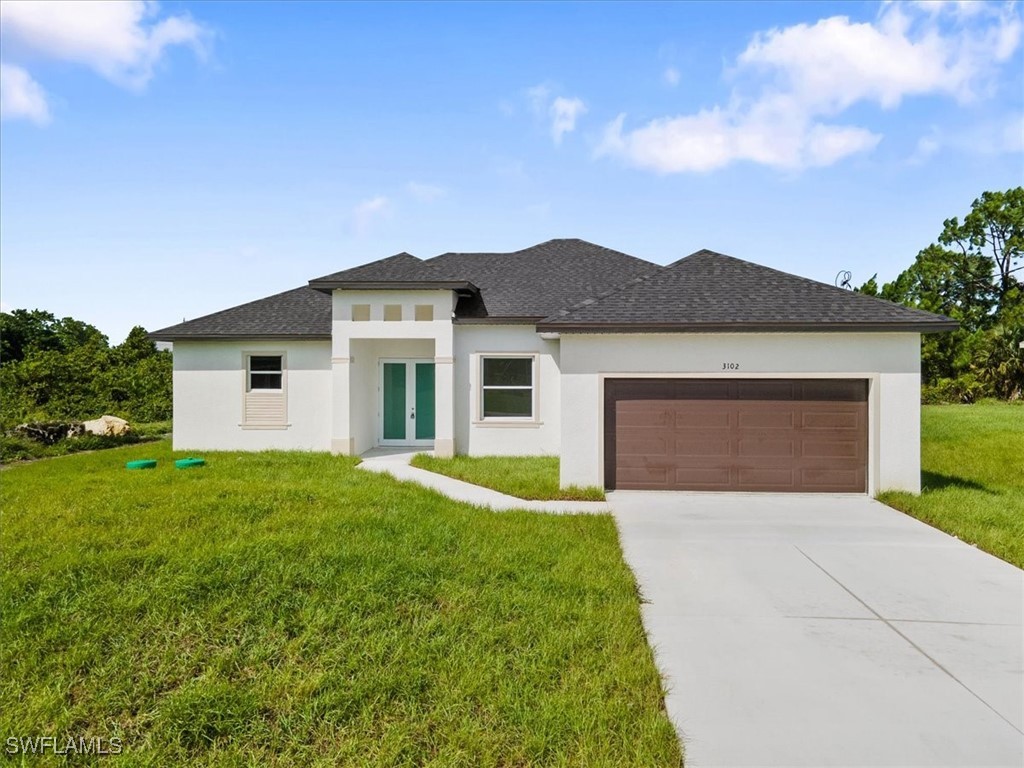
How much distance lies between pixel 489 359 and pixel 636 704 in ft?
36.0

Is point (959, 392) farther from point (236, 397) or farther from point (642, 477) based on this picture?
point (236, 397)

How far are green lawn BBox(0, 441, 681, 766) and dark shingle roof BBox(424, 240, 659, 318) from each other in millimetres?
8458

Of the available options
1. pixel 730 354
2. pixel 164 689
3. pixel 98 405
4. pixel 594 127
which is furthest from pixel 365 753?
pixel 98 405

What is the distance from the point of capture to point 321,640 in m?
4.07

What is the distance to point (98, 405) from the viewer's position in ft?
72.0

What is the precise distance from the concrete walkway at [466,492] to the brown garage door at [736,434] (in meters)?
1.59

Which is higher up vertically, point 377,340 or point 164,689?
point 377,340

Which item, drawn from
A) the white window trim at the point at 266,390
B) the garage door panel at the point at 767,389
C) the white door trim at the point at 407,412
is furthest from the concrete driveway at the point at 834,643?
the white window trim at the point at 266,390

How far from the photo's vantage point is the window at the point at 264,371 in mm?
14281

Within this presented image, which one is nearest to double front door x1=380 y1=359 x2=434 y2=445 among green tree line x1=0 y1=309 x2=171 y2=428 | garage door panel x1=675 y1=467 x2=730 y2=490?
garage door panel x1=675 y1=467 x2=730 y2=490

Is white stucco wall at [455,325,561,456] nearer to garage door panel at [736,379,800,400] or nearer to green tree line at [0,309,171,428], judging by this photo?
garage door panel at [736,379,800,400]

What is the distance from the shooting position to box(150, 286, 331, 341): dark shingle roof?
547 inches

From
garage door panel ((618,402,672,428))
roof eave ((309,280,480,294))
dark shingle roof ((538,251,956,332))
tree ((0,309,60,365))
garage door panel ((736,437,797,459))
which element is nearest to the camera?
dark shingle roof ((538,251,956,332))

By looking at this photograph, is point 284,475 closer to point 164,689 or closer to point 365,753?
point 164,689
